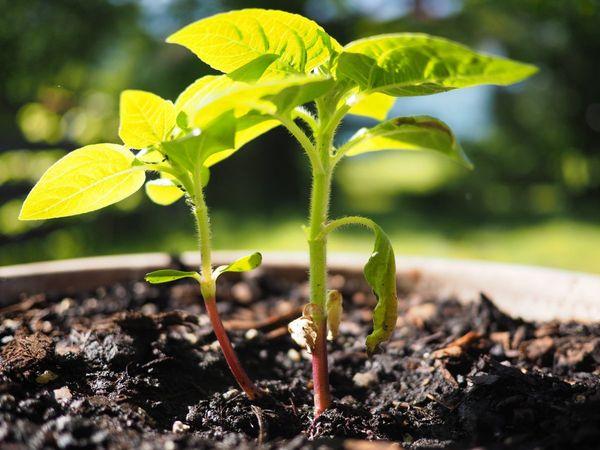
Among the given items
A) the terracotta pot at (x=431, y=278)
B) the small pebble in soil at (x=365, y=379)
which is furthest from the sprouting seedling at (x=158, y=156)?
the terracotta pot at (x=431, y=278)

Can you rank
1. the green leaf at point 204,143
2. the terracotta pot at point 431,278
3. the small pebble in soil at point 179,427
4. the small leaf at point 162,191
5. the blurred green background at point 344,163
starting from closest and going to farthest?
the green leaf at point 204,143, the small pebble in soil at point 179,427, the small leaf at point 162,191, the terracotta pot at point 431,278, the blurred green background at point 344,163

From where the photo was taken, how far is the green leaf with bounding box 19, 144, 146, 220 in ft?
3.36

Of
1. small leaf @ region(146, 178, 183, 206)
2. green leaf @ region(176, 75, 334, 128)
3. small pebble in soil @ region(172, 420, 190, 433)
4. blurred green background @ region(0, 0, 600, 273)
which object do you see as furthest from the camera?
blurred green background @ region(0, 0, 600, 273)

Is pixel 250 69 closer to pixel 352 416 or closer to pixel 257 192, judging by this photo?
pixel 352 416

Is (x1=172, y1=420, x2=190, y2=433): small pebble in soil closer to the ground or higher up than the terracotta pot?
closer to the ground

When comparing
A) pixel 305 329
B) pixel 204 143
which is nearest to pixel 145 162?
pixel 204 143

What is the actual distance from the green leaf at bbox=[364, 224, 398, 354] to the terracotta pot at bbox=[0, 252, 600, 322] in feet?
2.75

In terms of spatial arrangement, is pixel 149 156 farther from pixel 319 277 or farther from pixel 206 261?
pixel 319 277

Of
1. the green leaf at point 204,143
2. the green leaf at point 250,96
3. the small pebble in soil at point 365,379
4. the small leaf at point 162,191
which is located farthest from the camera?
the small pebble in soil at point 365,379

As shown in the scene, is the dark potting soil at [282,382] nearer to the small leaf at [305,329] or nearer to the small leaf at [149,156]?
the small leaf at [305,329]

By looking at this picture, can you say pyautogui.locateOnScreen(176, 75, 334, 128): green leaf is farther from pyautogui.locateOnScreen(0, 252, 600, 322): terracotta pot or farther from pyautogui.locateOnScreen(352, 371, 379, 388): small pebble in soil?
pyautogui.locateOnScreen(0, 252, 600, 322): terracotta pot

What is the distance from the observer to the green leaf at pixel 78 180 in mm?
1023

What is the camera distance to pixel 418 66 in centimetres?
93

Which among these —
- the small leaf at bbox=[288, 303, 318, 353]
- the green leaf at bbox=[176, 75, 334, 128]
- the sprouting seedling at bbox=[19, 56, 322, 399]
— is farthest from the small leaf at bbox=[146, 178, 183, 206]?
the small leaf at bbox=[288, 303, 318, 353]
